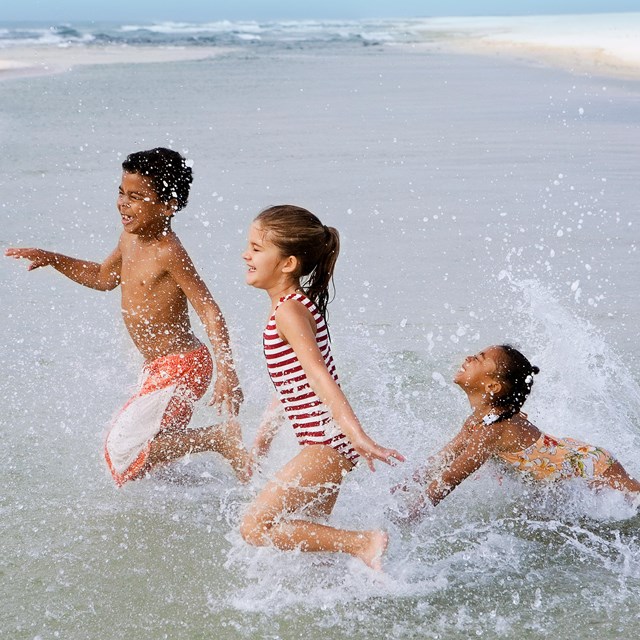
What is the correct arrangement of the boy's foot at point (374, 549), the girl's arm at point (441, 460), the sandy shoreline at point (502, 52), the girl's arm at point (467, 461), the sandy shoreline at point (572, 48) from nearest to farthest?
the boy's foot at point (374, 549), the girl's arm at point (467, 461), the girl's arm at point (441, 460), the sandy shoreline at point (572, 48), the sandy shoreline at point (502, 52)

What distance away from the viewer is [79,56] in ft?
81.7

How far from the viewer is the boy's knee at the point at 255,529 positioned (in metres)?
3.52

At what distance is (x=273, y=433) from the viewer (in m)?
4.04

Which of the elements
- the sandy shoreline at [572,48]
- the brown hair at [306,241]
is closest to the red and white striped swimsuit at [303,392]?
the brown hair at [306,241]

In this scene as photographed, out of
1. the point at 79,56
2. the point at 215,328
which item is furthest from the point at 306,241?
the point at 79,56

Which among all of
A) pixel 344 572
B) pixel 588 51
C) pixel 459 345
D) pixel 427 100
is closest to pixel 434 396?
pixel 459 345

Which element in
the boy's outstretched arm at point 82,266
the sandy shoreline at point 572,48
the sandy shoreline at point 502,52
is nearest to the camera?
the boy's outstretched arm at point 82,266

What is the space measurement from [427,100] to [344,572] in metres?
11.9

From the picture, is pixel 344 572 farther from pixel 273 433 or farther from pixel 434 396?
pixel 434 396

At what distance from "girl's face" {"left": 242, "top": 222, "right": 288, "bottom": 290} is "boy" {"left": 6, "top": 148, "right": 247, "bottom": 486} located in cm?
47

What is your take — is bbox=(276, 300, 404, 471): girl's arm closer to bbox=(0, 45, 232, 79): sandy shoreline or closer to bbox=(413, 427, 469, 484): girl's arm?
bbox=(413, 427, 469, 484): girl's arm

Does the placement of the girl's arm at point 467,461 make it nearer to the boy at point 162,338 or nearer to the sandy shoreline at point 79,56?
the boy at point 162,338

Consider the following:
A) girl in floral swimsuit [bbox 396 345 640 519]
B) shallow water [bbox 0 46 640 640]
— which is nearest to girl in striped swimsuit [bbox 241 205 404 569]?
shallow water [bbox 0 46 640 640]

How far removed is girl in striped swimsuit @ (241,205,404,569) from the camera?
3447 mm
